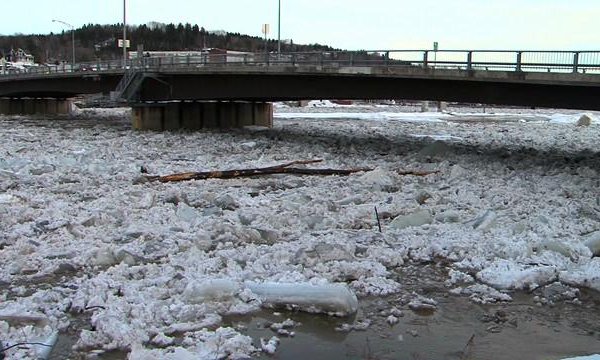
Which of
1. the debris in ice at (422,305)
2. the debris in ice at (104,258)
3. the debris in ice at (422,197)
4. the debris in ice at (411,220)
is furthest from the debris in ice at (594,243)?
the debris in ice at (104,258)

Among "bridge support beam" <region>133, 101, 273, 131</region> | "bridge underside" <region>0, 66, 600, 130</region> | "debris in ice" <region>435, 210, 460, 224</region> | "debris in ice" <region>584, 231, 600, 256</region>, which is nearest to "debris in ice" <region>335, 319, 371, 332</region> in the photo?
"debris in ice" <region>584, 231, 600, 256</region>

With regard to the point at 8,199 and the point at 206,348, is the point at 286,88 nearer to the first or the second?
the point at 8,199

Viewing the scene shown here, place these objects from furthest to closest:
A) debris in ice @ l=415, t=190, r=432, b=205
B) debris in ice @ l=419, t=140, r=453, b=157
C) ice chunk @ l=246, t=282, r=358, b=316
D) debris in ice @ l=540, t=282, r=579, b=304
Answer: debris in ice @ l=419, t=140, r=453, b=157 → debris in ice @ l=415, t=190, r=432, b=205 → debris in ice @ l=540, t=282, r=579, b=304 → ice chunk @ l=246, t=282, r=358, b=316

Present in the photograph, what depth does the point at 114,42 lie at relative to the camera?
14275 centimetres

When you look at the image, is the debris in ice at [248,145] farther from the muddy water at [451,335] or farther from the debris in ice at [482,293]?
the muddy water at [451,335]

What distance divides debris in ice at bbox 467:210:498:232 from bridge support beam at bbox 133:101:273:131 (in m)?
29.5

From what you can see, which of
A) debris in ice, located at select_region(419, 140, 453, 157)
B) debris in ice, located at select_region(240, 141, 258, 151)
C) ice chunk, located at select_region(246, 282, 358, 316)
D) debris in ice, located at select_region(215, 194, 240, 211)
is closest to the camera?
ice chunk, located at select_region(246, 282, 358, 316)

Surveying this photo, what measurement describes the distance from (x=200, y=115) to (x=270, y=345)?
3474cm

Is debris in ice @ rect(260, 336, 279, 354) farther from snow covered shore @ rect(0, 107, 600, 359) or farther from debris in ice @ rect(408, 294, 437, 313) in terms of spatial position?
debris in ice @ rect(408, 294, 437, 313)

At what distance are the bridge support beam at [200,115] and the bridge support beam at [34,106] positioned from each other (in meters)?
27.3

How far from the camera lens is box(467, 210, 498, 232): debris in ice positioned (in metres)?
11.5

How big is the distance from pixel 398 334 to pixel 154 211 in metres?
6.73

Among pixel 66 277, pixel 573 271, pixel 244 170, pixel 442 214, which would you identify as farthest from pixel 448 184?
pixel 66 277

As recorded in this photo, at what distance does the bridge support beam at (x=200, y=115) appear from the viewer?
39.0 m
